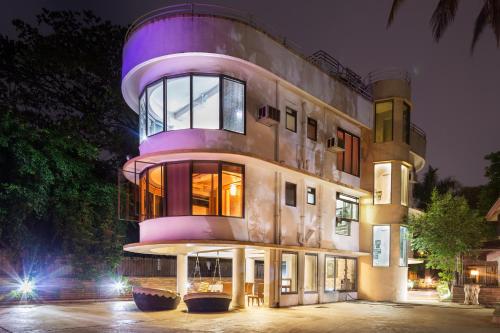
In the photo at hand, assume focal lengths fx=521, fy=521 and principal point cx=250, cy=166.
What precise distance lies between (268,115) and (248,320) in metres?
7.09

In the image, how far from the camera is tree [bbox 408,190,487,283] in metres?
24.3

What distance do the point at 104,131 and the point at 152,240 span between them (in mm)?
12366

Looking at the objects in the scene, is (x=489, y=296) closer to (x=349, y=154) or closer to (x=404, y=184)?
(x=404, y=184)

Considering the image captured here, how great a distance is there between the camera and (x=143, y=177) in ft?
61.3

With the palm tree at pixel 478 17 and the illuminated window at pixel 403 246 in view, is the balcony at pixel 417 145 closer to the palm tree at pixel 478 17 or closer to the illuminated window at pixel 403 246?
the illuminated window at pixel 403 246

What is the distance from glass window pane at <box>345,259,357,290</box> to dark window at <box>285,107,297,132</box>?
289 inches

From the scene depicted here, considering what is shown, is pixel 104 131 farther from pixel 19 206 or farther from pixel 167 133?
pixel 167 133

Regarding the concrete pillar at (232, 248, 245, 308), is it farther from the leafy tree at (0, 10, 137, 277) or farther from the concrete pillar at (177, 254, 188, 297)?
the leafy tree at (0, 10, 137, 277)

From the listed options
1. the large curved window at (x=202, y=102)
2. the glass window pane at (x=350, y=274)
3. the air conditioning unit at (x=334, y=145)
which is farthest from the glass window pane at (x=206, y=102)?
the glass window pane at (x=350, y=274)

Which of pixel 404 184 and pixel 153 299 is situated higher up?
pixel 404 184

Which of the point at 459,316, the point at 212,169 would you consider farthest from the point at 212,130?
the point at 459,316

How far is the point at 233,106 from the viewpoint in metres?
17.8

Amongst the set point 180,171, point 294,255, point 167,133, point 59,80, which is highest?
point 59,80

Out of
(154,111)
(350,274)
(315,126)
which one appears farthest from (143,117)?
(350,274)
